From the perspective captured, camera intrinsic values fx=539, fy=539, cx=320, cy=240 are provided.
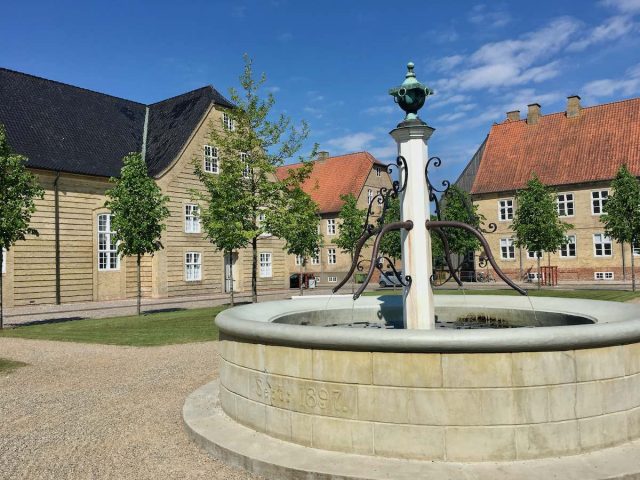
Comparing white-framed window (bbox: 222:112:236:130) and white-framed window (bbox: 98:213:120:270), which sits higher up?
white-framed window (bbox: 222:112:236:130)

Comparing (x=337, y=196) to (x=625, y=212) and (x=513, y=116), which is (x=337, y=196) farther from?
(x=625, y=212)

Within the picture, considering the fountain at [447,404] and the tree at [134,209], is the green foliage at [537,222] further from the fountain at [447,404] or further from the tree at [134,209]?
the fountain at [447,404]

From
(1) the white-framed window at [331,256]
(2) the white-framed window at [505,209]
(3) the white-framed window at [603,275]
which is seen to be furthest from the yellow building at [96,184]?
(3) the white-framed window at [603,275]

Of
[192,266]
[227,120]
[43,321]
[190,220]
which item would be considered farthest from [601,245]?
[43,321]

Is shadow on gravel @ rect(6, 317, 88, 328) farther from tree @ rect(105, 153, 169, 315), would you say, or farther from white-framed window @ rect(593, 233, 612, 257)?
white-framed window @ rect(593, 233, 612, 257)

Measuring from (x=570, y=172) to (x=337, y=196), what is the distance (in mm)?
21323

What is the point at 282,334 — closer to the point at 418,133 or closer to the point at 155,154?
the point at 418,133

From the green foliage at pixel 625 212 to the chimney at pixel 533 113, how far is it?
18.1m

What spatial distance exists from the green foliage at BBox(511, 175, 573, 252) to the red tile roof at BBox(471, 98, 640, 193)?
9885 millimetres

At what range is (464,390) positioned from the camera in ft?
15.8

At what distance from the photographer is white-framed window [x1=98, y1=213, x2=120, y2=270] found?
31828mm

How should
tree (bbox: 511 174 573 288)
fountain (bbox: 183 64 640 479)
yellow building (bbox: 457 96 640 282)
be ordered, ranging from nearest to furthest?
fountain (bbox: 183 64 640 479) < tree (bbox: 511 174 573 288) < yellow building (bbox: 457 96 640 282)

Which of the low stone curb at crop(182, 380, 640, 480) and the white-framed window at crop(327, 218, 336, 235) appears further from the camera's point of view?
the white-framed window at crop(327, 218, 336, 235)

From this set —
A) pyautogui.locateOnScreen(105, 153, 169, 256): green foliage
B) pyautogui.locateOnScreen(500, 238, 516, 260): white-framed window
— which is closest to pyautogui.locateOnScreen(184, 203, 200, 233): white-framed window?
pyautogui.locateOnScreen(105, 153, 169, 256): green foliage
